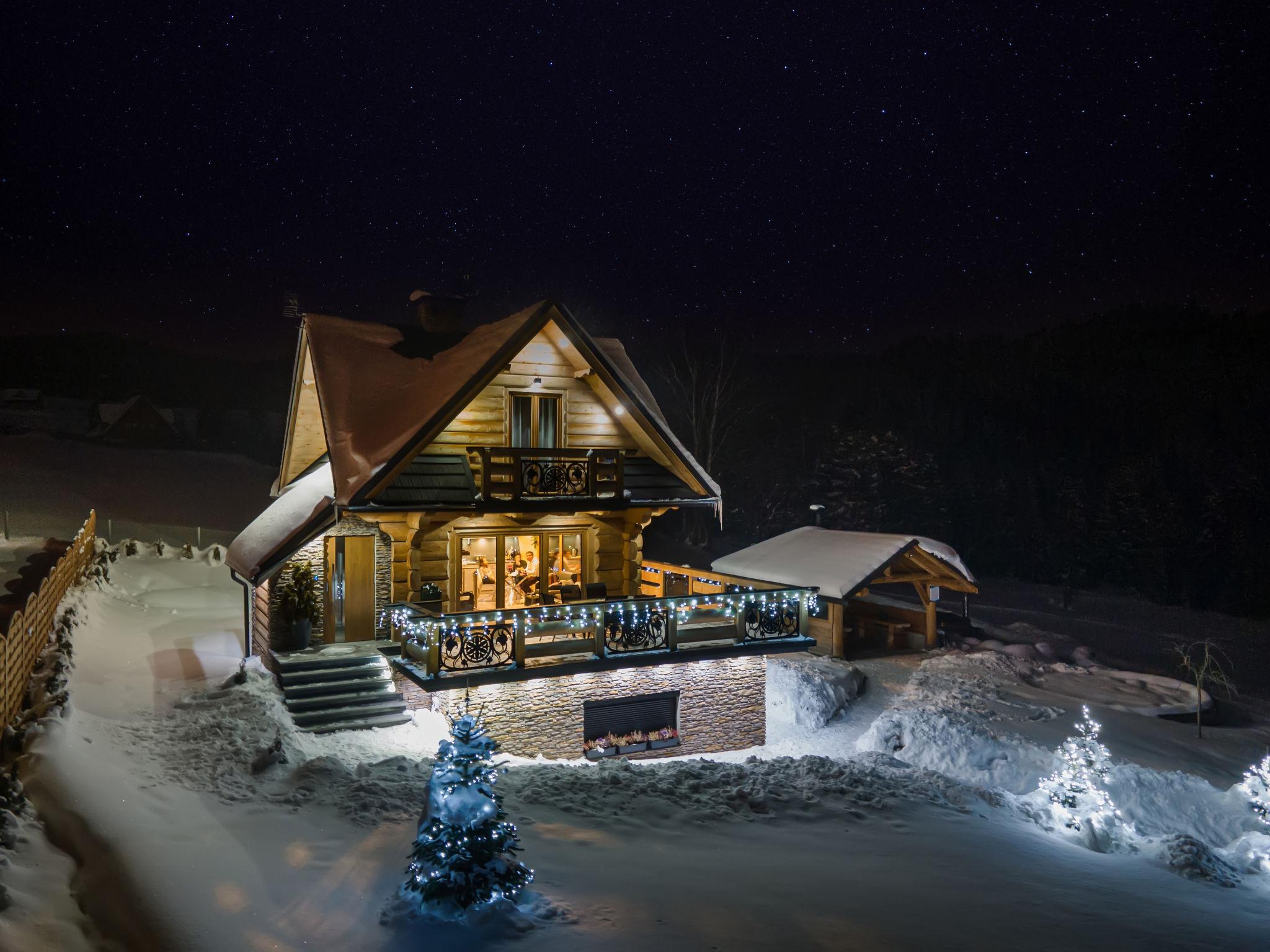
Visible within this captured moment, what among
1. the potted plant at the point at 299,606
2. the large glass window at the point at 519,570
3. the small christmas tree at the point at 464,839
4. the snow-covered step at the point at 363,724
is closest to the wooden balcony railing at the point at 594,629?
the snow-covered step at the point at 363,724

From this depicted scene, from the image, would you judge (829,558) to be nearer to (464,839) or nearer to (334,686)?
(334,686)

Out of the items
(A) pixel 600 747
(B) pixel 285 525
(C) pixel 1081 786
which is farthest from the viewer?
(B) pixel 285 525

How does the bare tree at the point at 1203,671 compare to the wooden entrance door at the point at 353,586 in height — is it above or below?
below

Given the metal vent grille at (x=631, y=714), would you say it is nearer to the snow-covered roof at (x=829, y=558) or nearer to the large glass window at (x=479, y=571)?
the large glass window at (x=479, y=571)

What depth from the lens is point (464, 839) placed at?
6.68m

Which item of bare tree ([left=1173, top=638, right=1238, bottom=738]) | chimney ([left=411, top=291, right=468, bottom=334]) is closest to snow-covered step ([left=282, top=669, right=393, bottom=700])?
chimney ([left=411, top=291, right=468, bottom=334])

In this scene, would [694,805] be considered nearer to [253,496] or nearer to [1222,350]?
[253,496]

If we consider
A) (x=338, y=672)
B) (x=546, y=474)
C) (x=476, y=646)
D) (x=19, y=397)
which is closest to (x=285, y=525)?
(x=338, y=672)

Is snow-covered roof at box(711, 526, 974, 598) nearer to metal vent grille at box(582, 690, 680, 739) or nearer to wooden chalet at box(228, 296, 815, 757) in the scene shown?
wooden chalet at box(228, 296, 815, 757)

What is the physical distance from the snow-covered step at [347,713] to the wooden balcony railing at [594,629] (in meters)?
1.00

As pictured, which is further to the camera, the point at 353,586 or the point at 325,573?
the point at 353,586

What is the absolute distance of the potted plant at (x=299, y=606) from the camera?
→ 15273mm

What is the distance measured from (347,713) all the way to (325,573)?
352cm

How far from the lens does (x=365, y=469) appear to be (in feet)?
46.3
